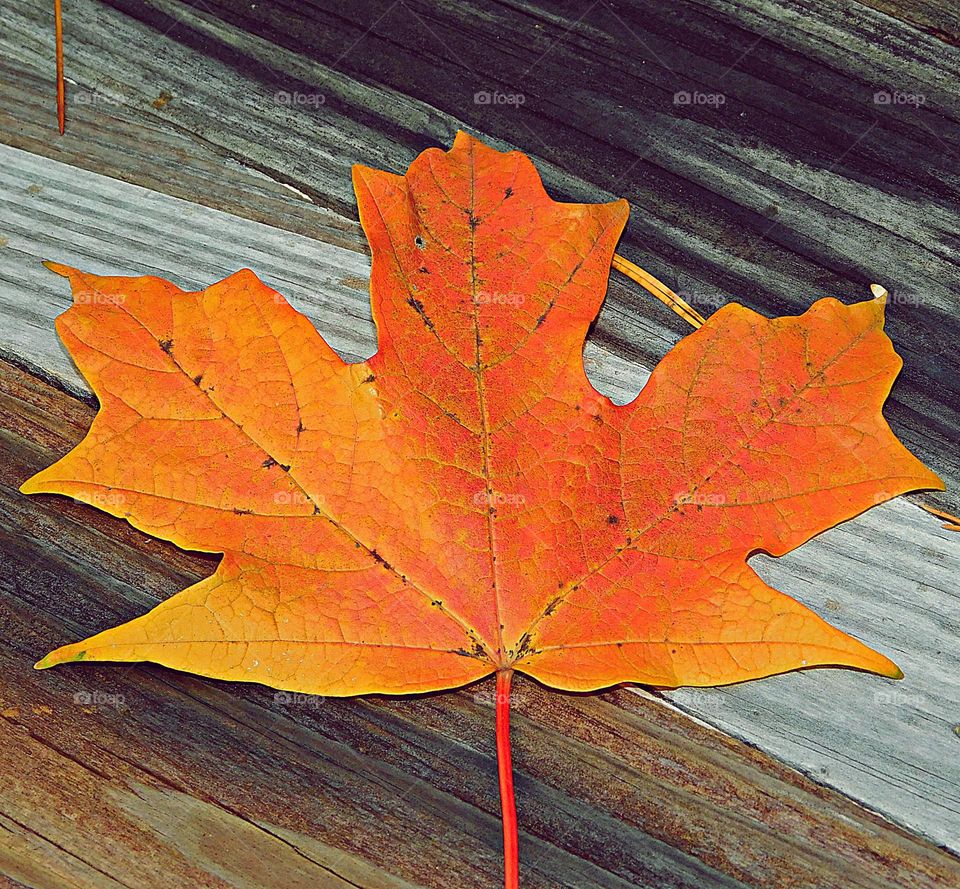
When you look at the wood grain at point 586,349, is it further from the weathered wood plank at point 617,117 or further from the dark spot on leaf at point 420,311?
the dark spot on leaf at point 420,311

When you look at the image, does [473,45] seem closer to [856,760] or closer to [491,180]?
[491,180]

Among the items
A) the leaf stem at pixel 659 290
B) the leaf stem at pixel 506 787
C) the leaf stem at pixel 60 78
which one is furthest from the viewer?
the leaf stem at pixel 60 78

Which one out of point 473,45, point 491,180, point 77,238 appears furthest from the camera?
point 473,45

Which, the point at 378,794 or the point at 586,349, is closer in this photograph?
the point at 378,794

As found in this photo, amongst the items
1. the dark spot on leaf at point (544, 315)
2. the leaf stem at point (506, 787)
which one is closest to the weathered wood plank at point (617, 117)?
the dark spot on leaf at point (544, 315)

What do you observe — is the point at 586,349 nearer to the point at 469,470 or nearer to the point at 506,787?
the point at 469,470

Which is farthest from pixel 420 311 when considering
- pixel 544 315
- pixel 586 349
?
pixel 586 349

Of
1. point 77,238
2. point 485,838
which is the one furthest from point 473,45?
point 485,838
